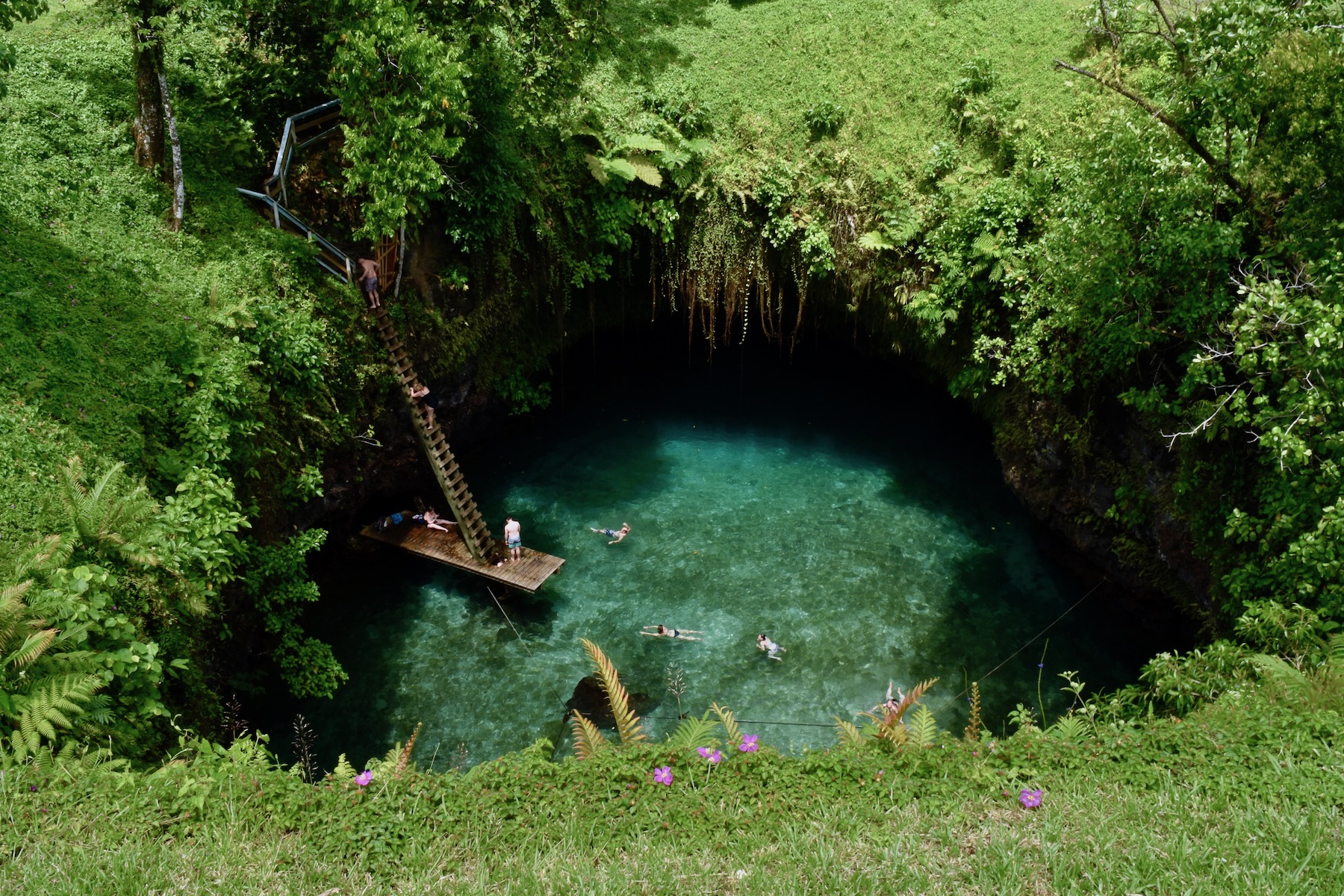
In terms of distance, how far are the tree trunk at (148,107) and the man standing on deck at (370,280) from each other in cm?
342

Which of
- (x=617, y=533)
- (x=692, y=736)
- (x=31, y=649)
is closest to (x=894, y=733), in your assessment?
(x=692, y=736)

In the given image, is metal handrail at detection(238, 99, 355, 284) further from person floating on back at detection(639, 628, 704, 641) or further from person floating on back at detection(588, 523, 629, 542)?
person floating on back at detection(639, 628, 704, 641)

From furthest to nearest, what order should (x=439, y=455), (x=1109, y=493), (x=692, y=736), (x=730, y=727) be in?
(x=439, y=455), (x=1109, y=493), (x=730, y=727), (x=692, y=736)

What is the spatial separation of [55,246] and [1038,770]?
13605mm

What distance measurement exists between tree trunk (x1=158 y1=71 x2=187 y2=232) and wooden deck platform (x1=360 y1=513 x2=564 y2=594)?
6.02 metres

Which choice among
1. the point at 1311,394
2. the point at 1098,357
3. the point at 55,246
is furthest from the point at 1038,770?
the point at 55,246

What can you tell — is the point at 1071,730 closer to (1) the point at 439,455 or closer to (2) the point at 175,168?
(1) the point at 439,455

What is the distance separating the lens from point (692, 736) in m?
6.95

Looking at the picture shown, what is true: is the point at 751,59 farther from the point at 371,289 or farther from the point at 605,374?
the point at 371,289

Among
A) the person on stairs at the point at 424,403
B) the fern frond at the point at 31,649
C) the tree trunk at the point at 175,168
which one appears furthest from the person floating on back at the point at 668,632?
the tree trunk at the point at 175,168

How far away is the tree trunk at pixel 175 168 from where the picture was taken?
12.0 metres

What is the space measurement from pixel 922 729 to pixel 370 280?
1142 centimetres

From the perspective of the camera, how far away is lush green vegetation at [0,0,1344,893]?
6016mm

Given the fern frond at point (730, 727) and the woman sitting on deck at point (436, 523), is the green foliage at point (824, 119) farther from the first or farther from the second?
the fern frond at point (730, 727)
